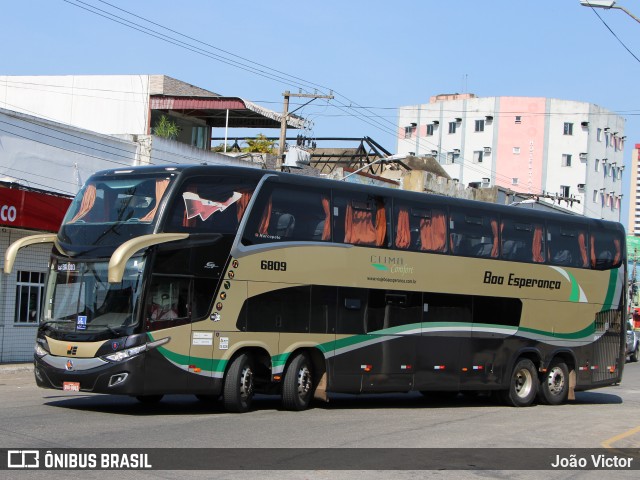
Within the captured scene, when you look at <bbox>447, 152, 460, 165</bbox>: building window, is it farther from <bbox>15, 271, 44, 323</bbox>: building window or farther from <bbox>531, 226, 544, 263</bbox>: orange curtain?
<bbox>531, 226, 544, 263</bbox>: orange curtain

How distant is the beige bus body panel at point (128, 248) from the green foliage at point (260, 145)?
29953mm

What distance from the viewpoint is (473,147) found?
90562 mm

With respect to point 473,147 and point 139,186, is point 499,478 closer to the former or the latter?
point 139,186

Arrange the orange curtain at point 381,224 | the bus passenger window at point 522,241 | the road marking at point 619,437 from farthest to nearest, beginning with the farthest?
the bus passenger window at point 522,241, the orange curtain at point 381,224, the road marking at point 619,437

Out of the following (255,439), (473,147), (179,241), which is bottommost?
(255,439)

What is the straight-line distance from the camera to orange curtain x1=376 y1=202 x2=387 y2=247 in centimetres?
1838

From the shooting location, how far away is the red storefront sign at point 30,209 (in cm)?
2344

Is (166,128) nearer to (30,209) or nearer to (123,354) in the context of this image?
(30,209)

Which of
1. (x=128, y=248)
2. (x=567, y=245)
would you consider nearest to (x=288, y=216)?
(x=128, y=248)

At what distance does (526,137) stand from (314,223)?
72.8 metres

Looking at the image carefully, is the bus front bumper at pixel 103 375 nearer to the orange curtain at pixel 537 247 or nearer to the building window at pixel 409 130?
the orange curtain at pixel 537 247

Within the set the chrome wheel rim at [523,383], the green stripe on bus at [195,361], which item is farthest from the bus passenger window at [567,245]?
the green stripe on bus at [195,361]

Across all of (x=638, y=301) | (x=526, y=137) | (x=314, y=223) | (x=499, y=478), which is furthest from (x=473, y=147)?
(x=499, y=478)

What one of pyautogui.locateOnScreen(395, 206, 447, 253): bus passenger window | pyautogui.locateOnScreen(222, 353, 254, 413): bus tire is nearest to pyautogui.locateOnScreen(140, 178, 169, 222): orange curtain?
pyautogui.locateOnScreen(222, 353, 254, 413): bus tire
